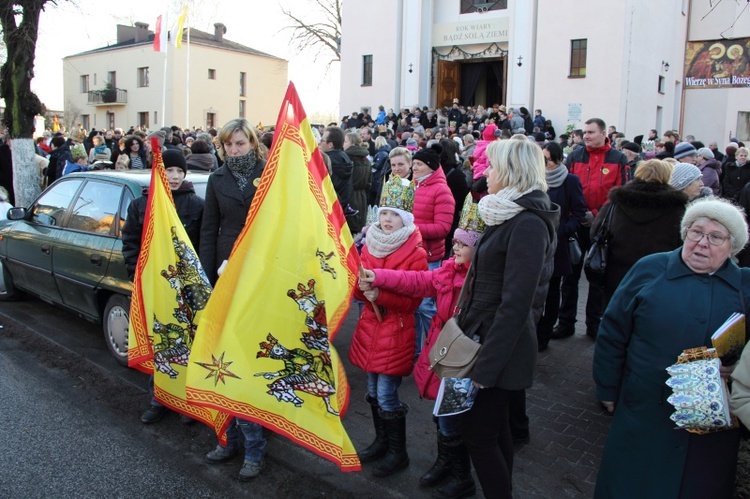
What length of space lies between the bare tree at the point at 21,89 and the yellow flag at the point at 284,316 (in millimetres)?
9285

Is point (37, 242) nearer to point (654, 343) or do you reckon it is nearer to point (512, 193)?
point (512, 193)

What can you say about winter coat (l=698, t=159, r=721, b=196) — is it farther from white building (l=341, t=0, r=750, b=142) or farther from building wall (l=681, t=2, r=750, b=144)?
building wall (l=681, t=2, r=750, b=144)

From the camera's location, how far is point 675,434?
2.79 metres

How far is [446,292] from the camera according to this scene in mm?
3596

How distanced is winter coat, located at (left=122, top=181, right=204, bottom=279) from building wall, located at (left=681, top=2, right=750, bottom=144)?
31039 millimetres

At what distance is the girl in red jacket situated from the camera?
3.72 m

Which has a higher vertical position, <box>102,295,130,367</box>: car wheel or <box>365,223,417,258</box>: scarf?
<box>365,223,417,258</box>: scarf

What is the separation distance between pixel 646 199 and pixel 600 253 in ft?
2.00

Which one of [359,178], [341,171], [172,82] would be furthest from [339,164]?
[172,82]

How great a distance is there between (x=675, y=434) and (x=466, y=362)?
0.96 meters

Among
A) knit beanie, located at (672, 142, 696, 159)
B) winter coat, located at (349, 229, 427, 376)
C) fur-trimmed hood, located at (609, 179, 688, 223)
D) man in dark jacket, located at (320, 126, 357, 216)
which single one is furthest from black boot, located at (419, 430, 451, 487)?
knit beanie, located at (672, 142, 696, 159)

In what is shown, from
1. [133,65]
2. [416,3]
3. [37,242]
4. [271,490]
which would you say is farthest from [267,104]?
[271,490]

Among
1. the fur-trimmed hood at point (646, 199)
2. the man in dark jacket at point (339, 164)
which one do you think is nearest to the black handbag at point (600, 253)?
the fur-trimmed hood at point (646, 199)

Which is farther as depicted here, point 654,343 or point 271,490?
point 271,490
